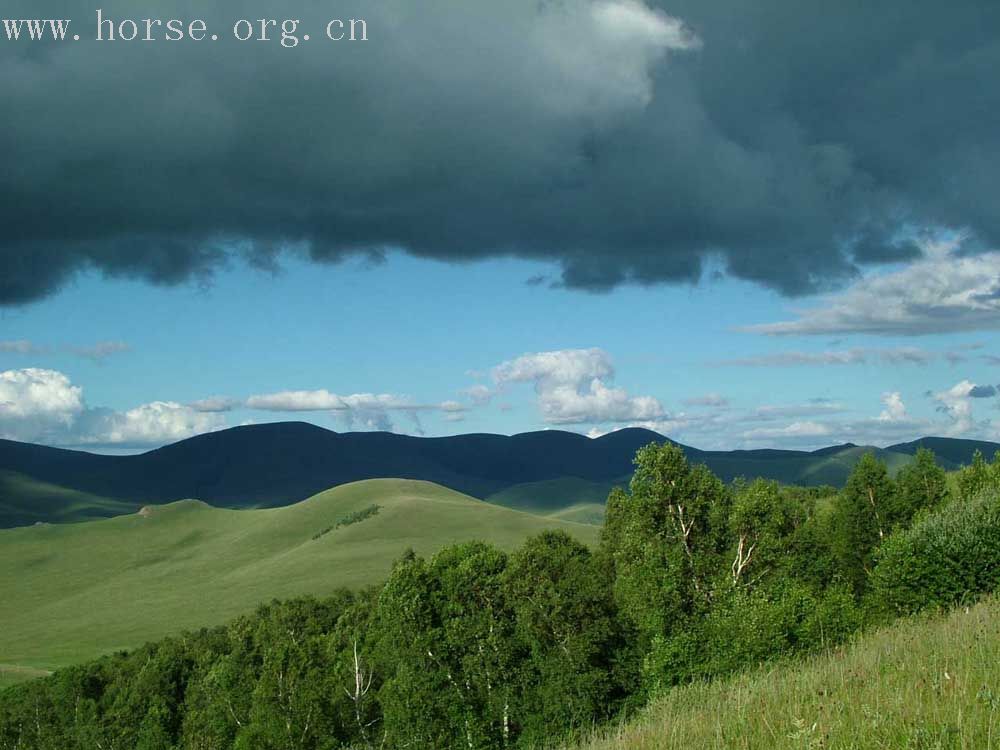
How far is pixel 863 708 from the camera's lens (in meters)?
13.0

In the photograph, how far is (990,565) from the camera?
1928 inches

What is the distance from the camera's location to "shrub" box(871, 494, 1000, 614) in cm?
4891

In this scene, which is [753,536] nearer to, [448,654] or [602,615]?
[602,615]

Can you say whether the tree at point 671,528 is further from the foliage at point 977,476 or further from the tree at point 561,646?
the foliage at point 977,476

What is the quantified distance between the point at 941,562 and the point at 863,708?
43.4 meters

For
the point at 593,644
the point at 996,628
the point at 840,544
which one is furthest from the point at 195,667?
the point at 996,628

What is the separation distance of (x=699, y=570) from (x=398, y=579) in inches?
1020

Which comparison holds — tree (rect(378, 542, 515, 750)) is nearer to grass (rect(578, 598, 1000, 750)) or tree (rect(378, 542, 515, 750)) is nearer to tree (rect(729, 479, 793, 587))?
tree (rect(729, 479, 793, 587))

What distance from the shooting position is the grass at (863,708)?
1173 centimetres

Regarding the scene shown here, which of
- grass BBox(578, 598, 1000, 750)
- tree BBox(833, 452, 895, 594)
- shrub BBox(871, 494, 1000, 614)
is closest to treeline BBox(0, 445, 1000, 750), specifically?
shrub BBox(871, 494, 1000, 614)

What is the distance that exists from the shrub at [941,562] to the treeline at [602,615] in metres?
0.11

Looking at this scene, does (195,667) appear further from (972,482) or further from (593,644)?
(972,482)

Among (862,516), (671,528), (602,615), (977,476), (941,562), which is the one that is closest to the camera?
(941,562)

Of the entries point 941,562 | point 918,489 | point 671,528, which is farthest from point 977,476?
point 941,562
